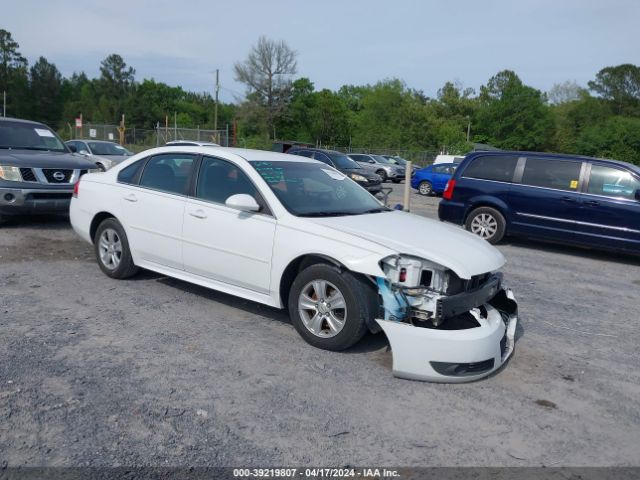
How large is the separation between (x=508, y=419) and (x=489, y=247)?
5.81ft

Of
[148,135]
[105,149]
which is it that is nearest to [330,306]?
[105,149]

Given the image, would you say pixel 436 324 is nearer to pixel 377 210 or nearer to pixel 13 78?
pixel 377 210

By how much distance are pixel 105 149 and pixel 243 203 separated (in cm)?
1374

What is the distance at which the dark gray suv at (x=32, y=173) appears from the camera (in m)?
8.40

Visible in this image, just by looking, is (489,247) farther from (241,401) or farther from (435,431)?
(241,401)

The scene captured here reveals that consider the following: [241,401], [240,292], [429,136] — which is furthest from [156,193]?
[429,136]

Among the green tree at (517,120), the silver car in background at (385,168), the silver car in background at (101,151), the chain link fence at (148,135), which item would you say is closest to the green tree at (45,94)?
the chain link fence at (148,135)

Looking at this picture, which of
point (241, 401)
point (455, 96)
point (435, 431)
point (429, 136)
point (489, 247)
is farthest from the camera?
point (455, 96)

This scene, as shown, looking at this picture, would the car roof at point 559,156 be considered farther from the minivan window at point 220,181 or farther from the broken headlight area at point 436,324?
the minivan window at point 220,181

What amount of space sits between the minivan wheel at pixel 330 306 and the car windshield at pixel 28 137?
7.29 metres

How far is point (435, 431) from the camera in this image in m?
3.35

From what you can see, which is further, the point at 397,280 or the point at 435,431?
the point at 397,280

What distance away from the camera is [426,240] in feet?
14.7

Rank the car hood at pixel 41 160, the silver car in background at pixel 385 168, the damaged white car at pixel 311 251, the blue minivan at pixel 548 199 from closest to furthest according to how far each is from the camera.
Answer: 1. the damaged white car at pixel 311 251
2. the car hood at pixel 41 160
3. the blue minivan at pixel 548 199
4. the silver car in background at pixel 385 168
